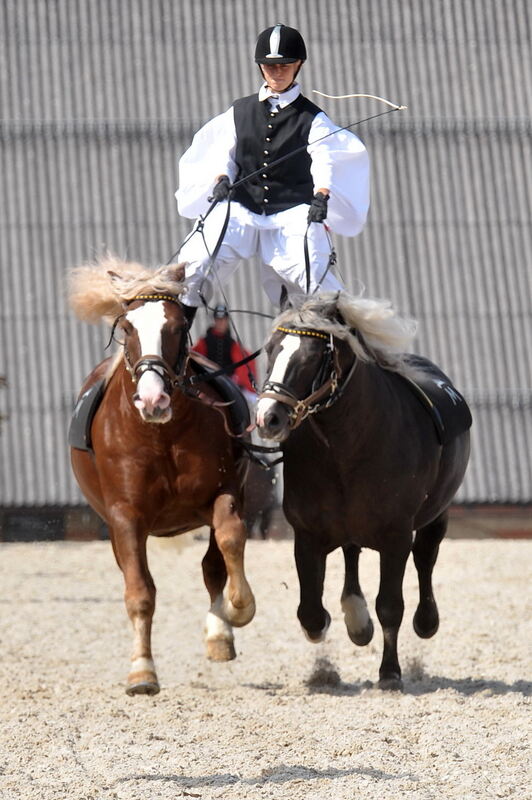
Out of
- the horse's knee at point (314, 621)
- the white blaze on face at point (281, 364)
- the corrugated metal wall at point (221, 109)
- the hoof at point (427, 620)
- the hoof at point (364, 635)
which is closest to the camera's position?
the white blaze on face at point (281, 364)

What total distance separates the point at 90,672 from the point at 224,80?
1079 centimetres

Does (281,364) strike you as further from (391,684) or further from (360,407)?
(391,684)

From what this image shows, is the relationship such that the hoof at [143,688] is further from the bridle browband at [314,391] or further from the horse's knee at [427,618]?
the horse's knee at [427,618]

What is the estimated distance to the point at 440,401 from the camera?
291 inches

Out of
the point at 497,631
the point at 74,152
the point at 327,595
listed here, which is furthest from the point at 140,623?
the point at 74,152

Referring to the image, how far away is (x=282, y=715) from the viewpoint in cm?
622

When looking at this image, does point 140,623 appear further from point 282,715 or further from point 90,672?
point 90,672

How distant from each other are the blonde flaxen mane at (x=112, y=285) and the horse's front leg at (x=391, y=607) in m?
1.68

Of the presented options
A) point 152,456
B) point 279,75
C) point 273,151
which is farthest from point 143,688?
point 279,75

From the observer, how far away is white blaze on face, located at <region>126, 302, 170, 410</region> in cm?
596

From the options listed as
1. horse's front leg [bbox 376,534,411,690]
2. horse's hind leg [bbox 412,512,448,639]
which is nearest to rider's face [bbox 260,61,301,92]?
horse's front leg [bbox 376,534,411,690]

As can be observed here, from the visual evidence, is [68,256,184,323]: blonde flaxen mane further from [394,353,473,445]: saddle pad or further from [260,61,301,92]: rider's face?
[394,353,473,445]: saddle pad

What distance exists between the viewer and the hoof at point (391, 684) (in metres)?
6.81

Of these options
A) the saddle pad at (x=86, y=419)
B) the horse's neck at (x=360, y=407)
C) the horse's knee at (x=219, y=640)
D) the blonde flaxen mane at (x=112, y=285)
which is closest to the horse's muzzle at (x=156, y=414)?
the blonde flaxen mane at (x=112, y=285)
